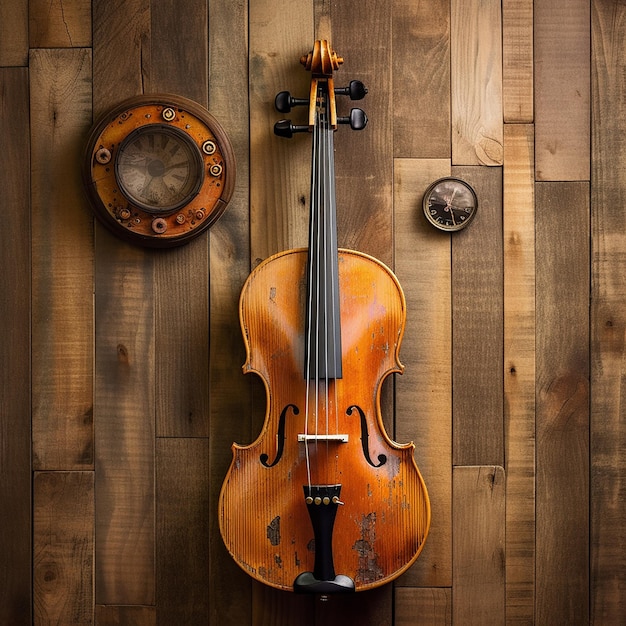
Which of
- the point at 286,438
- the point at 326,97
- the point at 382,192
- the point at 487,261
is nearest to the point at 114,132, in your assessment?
the point at 326,97

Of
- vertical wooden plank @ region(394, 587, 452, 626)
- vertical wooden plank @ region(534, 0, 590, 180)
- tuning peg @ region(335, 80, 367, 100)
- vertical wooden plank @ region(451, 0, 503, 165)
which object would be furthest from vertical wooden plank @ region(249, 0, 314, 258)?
vertical wooden plank @ region(394, 587, 452, 626)

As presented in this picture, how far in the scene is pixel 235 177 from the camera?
205 cm

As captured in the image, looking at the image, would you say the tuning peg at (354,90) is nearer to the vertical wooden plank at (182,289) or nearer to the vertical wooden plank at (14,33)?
the vertical wooden plank at (182,289)

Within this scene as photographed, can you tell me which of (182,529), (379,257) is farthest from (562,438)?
(182,529)

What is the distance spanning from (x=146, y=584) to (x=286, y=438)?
70cm

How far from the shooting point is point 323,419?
5.89 ft

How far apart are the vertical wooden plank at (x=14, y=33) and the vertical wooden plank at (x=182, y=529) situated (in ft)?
3.95

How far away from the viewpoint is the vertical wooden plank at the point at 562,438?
2.08 m

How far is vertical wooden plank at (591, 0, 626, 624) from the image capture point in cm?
206

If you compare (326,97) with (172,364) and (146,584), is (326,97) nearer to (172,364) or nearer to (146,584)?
(172,364)

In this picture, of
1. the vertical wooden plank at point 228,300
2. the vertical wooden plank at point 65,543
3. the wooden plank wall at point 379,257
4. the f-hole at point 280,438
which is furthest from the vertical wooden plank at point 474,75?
the vertical wooden plank at point 65,543

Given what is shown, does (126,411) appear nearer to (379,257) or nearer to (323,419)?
(323,419)

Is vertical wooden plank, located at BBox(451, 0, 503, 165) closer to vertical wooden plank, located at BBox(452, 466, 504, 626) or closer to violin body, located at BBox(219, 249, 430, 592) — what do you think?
violin body, located at BBox(219, 249, 430, 592)

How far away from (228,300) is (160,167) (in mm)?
424
